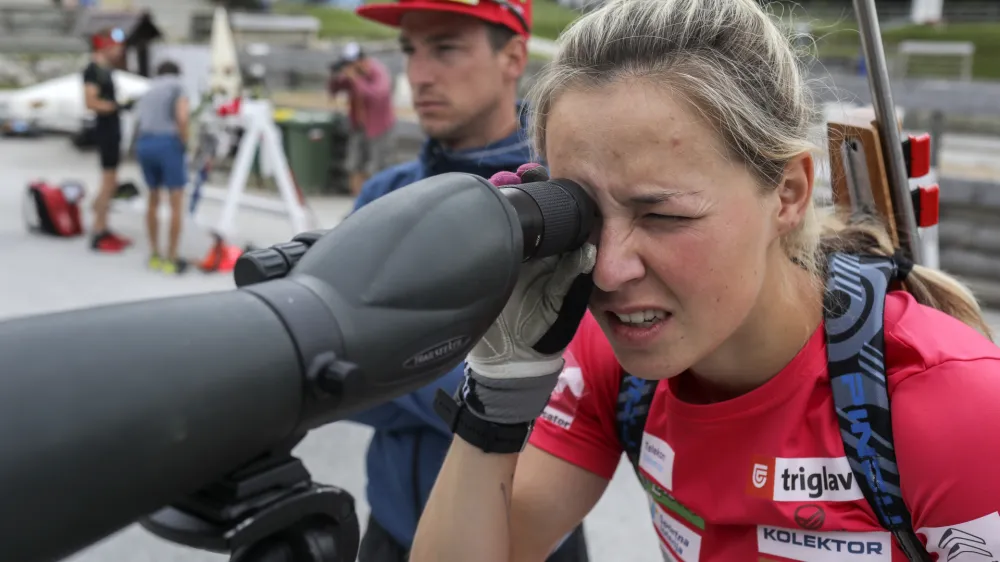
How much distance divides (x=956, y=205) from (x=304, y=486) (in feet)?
20.7

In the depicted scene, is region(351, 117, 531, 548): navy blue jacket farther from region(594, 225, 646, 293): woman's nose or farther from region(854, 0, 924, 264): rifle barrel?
region(854, 0, 924, 264): rifle barrel

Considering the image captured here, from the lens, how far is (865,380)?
129 centimetres

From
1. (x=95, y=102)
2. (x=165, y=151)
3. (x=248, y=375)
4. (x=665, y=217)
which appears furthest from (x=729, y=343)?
(x=95, y=102)

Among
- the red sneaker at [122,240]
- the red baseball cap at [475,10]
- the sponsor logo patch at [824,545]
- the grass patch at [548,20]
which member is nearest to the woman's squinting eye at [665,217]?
the sponsor logo patch at [824,545]

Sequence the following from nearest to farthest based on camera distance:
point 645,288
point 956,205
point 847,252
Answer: point 645,288, point 847,252, point 956,205

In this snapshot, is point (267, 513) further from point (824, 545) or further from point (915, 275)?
point (915, 275)

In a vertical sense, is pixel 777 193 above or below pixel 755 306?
above

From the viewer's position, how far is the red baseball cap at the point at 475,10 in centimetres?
228

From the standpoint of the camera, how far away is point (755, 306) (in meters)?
1.41

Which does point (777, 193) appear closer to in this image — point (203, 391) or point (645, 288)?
point (645, 288)

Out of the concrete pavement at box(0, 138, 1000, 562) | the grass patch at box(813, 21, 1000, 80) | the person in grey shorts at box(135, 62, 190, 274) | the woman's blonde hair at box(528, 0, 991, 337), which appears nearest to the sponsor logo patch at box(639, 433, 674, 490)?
the woman's blonde hair at box(528, 0, 991, 337)

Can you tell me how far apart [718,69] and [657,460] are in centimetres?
67

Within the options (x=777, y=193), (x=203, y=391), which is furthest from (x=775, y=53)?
(x=203, y=391)

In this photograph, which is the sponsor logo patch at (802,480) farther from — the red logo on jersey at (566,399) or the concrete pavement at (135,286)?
the concrete pavement at (135,286)
